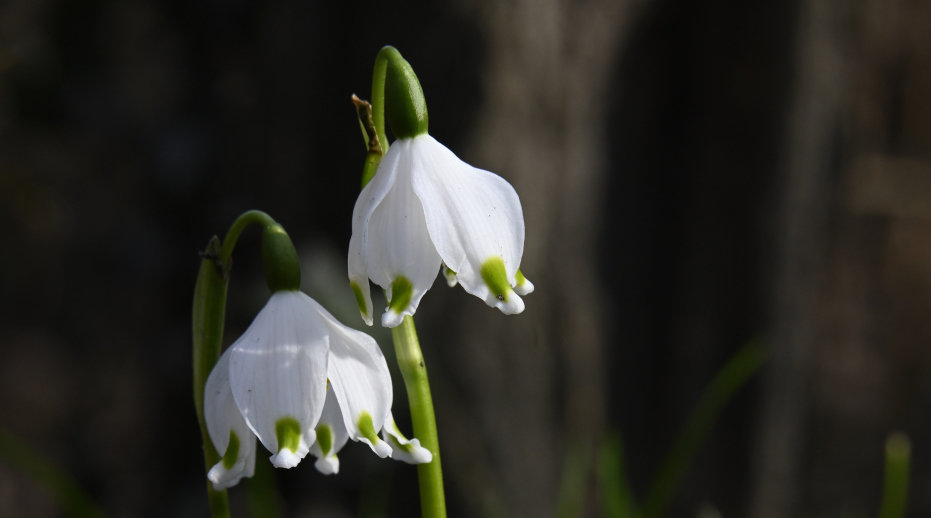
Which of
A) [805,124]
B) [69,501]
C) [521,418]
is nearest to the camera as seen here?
[69,501]

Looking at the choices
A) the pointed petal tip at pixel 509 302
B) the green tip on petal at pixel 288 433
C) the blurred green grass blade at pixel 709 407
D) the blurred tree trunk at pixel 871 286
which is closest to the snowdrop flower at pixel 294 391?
the green tip on petal at pixel 288 433

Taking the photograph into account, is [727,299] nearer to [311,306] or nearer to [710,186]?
[710,186]

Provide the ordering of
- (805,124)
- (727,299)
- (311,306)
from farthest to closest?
(727,299) < (805,124) < (311,306)

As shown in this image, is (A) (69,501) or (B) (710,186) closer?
(A) (69,501)

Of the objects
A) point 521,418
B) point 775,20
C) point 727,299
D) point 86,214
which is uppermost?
point 775,20

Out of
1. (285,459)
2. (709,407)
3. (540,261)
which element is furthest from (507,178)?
(285,459)

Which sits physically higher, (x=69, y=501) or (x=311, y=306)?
(x=311, y=306)

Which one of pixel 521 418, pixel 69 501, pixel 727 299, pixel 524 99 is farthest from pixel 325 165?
pixel 727 299
